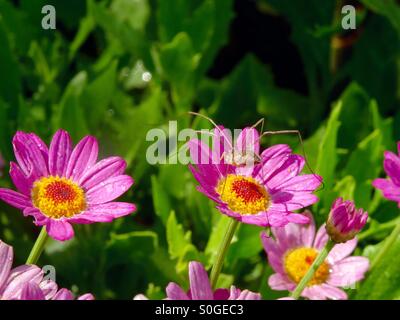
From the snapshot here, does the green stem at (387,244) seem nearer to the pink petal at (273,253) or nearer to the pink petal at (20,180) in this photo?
the pink petal at (273,253)

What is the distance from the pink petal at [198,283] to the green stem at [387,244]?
10.8 inches

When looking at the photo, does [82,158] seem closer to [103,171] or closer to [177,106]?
[103,171]

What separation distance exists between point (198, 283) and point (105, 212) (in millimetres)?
172

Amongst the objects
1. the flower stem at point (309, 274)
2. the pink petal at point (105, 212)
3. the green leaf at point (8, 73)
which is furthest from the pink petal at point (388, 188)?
the green leaf at point (8, 73)

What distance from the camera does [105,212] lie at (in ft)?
3.59

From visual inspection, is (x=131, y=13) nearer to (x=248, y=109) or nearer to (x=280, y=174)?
(x=248, y=109)

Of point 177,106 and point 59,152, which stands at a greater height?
point 177,106

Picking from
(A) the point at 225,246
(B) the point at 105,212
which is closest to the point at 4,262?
(B) the point at 105,212

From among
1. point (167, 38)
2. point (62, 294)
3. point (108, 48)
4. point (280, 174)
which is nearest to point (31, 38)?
point (108, 48)

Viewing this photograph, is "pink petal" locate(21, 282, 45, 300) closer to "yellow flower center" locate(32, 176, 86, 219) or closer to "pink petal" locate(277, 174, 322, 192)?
"yellow flower center" locate(32, 176, 86, 219)

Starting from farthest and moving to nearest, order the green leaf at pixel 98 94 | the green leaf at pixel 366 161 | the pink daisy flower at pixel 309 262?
the green leaf at pixel 98 94 < the green leaf at pixel 366 161 < the pink daisy flower at pixel 309 262

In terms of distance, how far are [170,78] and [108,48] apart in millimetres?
215

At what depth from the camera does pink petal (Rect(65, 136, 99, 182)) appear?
1.15 meters

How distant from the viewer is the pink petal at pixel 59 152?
1.15m
